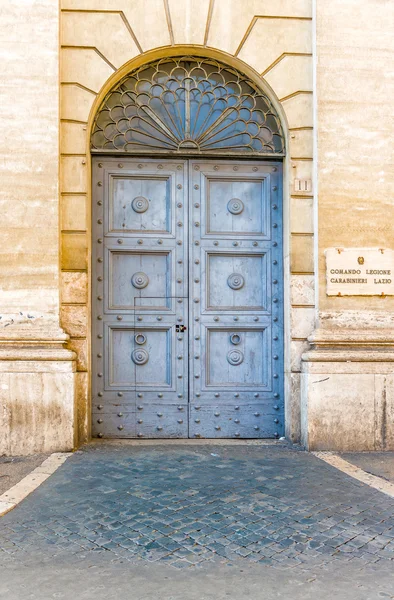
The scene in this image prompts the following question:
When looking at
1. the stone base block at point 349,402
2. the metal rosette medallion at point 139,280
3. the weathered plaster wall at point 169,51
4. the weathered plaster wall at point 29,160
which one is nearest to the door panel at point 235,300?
the weathered plaster wall at point 169,51

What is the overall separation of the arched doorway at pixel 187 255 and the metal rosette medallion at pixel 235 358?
0.01m

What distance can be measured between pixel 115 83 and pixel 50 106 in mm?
874

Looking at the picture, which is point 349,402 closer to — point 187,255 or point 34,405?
point 187,255

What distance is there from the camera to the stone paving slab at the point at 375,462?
5305 mm

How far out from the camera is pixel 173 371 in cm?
671

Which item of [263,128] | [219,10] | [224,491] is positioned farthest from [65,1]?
[224,491]

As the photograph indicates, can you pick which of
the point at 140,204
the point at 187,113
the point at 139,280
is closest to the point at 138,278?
the point at 139,280

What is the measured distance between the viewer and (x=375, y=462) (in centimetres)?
571

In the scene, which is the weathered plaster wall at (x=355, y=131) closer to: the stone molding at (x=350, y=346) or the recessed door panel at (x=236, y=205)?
the stone molding at (x=350, y=346)

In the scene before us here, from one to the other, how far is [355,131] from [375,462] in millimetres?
3506

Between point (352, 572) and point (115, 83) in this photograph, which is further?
→ point (115, 83)

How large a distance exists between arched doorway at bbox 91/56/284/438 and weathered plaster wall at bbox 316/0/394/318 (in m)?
0.65

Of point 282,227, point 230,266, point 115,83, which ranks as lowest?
point 230,266

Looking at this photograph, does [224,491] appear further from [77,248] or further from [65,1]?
[65,1]
